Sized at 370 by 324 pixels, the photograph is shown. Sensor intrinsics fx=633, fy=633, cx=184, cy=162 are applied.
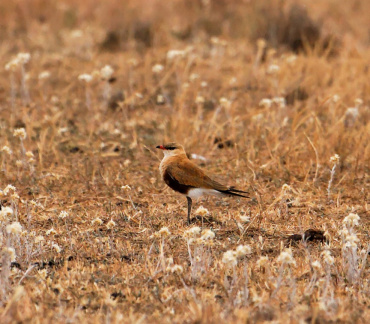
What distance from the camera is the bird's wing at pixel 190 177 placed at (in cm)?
506

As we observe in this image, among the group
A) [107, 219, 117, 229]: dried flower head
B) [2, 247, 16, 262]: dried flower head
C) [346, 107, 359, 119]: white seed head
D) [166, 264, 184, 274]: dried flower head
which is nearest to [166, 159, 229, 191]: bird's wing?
[107, 219, 117, 229]: dried flower head

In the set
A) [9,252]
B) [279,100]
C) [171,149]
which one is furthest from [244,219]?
[279,100]

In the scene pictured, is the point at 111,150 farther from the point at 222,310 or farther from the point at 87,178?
the point at 222,310

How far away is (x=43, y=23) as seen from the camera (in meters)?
12.5

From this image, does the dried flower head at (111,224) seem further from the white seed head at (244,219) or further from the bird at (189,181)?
the white seed head at (244,219)

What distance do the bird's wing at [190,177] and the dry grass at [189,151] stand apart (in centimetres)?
34

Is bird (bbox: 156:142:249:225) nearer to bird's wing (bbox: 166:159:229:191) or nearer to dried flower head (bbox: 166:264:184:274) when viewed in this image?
bird's wing (bbox: 166:159:229:191)

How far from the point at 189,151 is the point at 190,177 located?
6.24 ft

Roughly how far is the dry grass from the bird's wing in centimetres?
34

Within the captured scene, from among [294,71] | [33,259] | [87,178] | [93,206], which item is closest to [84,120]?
[87,178]

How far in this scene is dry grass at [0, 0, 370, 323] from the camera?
3840 mm

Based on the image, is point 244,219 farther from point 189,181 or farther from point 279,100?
point 279,100

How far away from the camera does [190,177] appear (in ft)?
16.7

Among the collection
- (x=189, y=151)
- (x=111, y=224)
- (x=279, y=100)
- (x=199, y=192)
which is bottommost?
(x=189, y=151)
